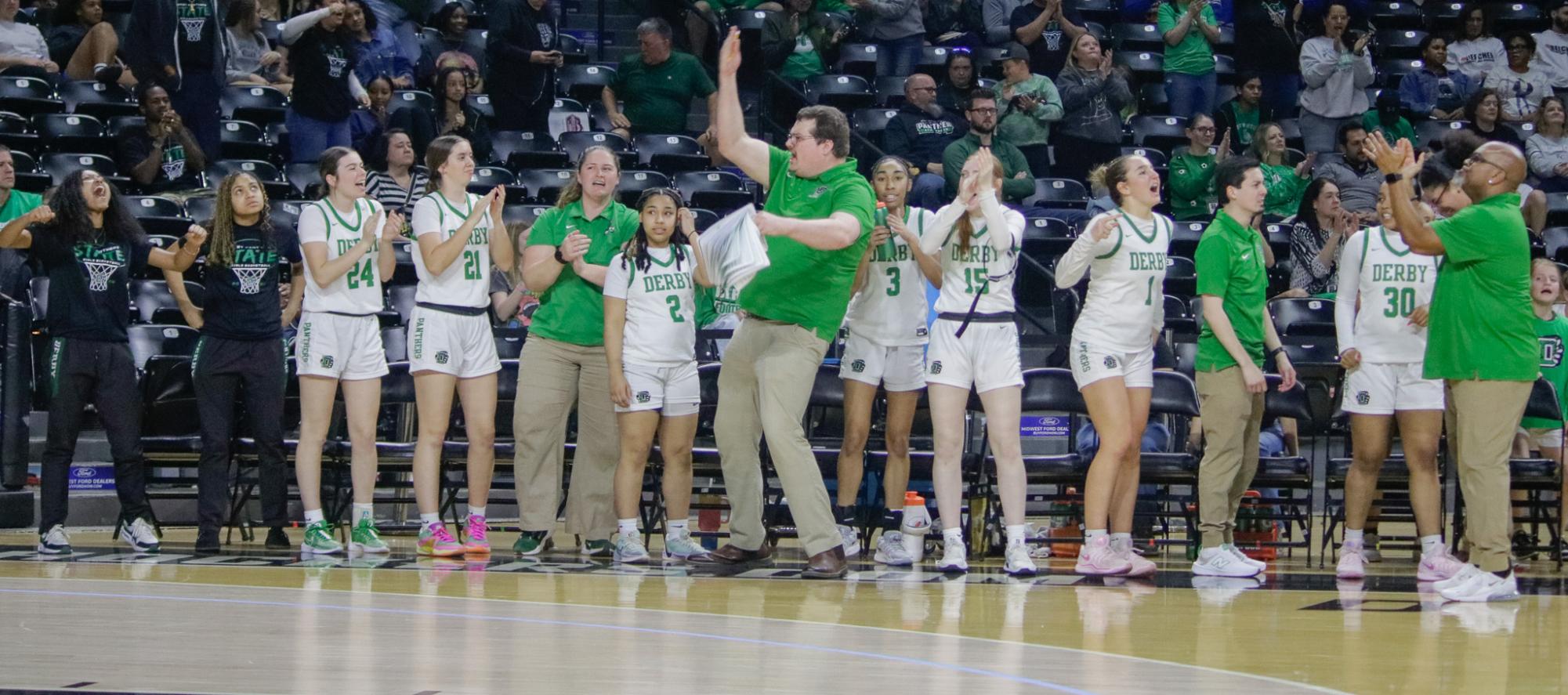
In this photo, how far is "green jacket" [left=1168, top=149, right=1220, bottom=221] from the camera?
1355 cm

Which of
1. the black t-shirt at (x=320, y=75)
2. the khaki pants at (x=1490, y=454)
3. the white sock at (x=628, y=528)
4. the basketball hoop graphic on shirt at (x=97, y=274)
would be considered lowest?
the white sock at (x=628, y=528)

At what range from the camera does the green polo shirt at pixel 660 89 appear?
13.8m

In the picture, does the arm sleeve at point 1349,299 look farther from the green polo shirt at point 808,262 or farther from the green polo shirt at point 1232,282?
the green polo shirt at point 808,262

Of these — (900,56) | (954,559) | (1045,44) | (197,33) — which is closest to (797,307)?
(954,559)

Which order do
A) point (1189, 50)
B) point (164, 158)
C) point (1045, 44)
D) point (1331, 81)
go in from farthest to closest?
point (1189, 50) < point (1045, 44) < point (1331, 81) < point (164, 158)

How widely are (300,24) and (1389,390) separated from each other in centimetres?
784

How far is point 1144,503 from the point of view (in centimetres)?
1003

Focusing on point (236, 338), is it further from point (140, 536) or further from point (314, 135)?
point (314, 135)

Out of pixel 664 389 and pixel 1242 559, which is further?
pixel 664 389

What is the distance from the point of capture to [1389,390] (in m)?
8.16

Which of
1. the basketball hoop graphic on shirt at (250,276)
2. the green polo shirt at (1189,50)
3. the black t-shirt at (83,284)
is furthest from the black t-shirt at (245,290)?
the green polo shirt at (1189,50)

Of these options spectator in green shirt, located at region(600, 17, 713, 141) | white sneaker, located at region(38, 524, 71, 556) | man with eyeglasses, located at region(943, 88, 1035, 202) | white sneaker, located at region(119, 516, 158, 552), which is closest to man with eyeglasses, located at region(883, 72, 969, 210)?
man with eyeglasses, located at region(943, 88, 1035, 202)

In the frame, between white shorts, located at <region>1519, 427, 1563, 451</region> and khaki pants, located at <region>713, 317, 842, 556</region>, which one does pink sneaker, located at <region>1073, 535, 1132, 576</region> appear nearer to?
khaki pants, located at <region>713, 317, 842, 556</region>

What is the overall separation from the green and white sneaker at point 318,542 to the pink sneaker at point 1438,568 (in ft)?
16.2
